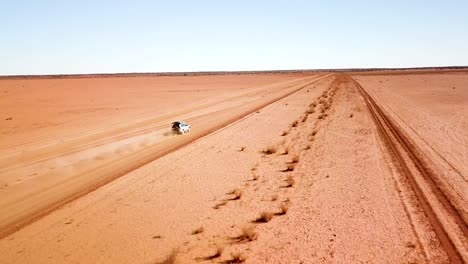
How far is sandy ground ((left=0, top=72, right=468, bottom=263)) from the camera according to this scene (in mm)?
8930

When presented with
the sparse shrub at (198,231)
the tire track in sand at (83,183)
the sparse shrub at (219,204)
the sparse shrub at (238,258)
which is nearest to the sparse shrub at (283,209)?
the sparse shrub at (219,204)

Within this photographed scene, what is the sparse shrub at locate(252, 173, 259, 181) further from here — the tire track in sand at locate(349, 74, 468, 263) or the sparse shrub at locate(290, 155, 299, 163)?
the tire track in sand at locate(349, 74, 468, 263)

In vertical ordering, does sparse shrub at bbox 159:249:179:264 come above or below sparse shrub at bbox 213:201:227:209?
above

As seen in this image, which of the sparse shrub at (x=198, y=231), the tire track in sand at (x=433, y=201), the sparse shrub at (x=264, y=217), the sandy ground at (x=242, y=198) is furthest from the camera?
the sparse shrub at (x=264, y=217)

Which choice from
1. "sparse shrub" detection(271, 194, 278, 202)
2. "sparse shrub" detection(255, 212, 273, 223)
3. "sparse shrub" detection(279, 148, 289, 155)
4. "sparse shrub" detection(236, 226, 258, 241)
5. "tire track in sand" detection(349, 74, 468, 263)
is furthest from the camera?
"sparse shrub" detection(279, 148, 289, 155)

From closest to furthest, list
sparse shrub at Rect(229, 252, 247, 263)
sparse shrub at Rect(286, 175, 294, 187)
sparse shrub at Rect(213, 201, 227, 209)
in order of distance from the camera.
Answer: sparse shrub at Rect(229, 252, 247, 263) < sparse shrub at Rect(213, 201, 227, 209) < sparse shrub at Rect(286, 175, 294, 187)

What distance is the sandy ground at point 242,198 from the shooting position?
893cm

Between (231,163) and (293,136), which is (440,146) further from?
(231,163)

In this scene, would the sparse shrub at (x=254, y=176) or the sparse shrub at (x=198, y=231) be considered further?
the sparse shrub at (x=254, y=176)

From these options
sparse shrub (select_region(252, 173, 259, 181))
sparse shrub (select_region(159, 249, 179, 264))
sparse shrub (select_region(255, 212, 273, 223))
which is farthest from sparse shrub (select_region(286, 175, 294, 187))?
sparse shrub (select_region(159, 249, 179, 264))

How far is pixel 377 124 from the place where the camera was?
26203 mm

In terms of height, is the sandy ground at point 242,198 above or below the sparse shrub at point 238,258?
below

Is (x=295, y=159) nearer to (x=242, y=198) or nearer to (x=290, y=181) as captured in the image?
(x=290, y=181)

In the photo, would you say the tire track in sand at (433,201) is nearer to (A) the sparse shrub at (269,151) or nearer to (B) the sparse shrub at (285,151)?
(B) the sparse shrub at (285,151)
